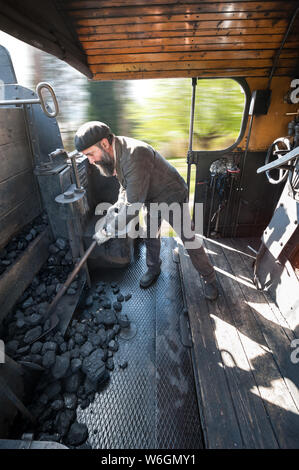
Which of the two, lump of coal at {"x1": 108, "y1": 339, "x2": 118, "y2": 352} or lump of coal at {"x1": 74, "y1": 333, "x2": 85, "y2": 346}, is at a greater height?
lump of coal at {"x1": 74, "y1": 333, "x2": 85, "y2": 346}

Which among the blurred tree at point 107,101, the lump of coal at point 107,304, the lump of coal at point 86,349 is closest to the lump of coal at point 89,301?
the lump of coal at point 107,304

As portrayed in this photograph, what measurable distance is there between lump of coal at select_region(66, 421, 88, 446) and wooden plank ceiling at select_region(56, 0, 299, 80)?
10.8ft

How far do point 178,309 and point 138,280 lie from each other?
0.73 metres

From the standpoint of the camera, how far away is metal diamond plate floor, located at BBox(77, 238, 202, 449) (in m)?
1.67

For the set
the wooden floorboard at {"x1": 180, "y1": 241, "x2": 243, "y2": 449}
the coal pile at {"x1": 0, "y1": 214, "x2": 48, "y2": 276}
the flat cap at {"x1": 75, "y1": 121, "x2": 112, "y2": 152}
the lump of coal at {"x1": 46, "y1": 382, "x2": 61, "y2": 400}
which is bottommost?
the lump of coal at {"x1": 46, "y1": 382, "x2": 61, "y2": 400}

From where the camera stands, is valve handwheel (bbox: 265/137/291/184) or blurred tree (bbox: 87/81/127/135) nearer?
valve handwheel (bbox: 265/137/291/184)

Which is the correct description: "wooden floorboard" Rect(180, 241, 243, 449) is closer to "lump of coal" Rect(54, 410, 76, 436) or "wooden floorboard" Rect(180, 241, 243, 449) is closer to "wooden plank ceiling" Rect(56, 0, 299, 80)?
"lump of coal" Rect(54, 410, 76, 436)

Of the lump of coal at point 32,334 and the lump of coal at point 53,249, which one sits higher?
the lump of coal at point 53,249

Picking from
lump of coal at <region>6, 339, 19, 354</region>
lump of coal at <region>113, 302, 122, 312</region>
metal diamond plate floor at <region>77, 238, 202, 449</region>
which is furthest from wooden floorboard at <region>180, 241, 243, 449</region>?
lump of coal at <region>6, 339, 19, 354</region>

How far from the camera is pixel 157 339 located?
235 cm

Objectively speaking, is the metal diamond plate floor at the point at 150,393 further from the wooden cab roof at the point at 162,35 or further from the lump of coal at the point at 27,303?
the wooden cab roof at the point at 162,35

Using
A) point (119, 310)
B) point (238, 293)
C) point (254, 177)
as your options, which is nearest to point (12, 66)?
point (119, 310)

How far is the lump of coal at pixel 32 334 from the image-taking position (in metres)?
2.12

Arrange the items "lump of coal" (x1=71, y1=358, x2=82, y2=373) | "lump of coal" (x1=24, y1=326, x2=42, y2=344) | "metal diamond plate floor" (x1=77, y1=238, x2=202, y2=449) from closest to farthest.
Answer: "metal diamond plate floor" (x1=77, y1=238, x2=202, y2=449), "lump of coal" (x1=71, y1=358, x2=82, y2=373), "lump of coal" (x1=24, y1=326, x2=42, y2=344)
